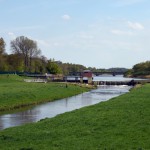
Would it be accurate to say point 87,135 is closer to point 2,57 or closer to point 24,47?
point 2,57

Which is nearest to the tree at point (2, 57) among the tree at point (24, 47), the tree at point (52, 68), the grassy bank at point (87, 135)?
the tree at point (24, 47)

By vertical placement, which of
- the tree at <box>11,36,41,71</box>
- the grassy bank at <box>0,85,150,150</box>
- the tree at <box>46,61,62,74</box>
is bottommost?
the grassy bank at <box>0,85,150,150</box>

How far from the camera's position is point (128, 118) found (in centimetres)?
2303

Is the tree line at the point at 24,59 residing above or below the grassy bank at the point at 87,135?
above

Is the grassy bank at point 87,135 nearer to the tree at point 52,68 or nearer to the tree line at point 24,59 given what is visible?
the tree line at point 24,59

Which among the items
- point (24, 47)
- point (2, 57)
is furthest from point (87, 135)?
point (24, 47)

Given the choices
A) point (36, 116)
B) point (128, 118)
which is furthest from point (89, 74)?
point (128, 118)

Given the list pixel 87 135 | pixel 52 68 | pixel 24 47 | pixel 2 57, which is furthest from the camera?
pixel 52 68

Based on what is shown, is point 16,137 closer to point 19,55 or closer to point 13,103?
point 13,103

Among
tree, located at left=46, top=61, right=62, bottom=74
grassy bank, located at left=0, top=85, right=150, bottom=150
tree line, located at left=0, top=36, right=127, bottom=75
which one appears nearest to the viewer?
grassy bank, located at left=0, top=85, right=150, bottom=150

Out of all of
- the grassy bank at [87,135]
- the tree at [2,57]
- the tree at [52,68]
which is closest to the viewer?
the grassy bank at [87,135]

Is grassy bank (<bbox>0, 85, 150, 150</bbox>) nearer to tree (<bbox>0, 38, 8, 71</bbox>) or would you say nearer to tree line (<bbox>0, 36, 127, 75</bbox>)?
tree (<bbox>0, 38, 8, 71</bbox>)

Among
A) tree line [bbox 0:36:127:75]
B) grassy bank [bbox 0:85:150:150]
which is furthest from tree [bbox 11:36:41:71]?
grassy bank [bbox 0:85:150:150]

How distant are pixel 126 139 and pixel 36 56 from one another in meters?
135
